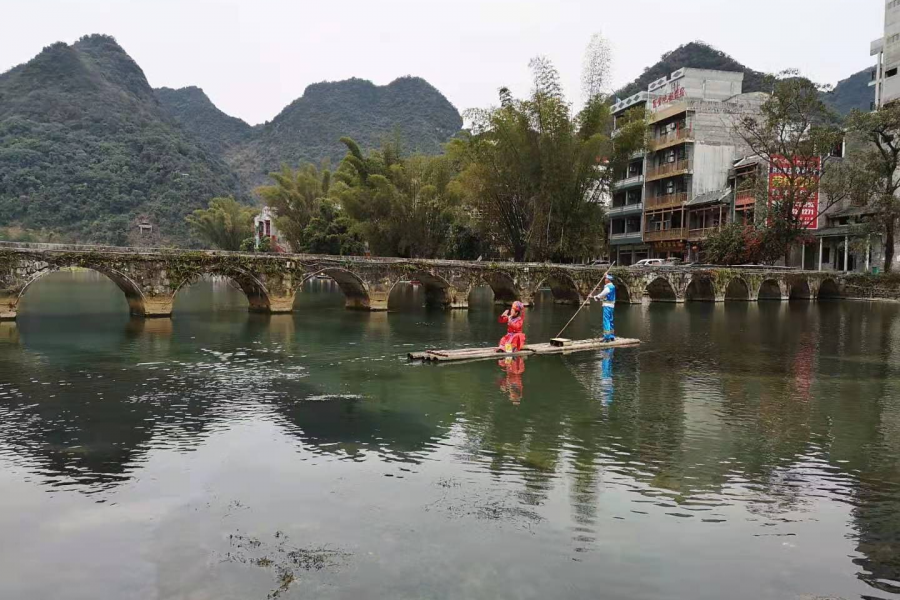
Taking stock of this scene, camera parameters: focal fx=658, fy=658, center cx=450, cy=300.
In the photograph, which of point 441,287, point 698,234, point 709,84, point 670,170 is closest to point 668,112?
point 670,170

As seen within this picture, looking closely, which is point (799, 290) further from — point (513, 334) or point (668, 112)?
point (513, 334)

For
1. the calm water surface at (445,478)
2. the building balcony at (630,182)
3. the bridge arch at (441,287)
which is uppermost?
the building balcony at (630,182)

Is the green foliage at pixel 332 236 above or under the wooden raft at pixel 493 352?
above

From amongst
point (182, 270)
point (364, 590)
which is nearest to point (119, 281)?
point (182, 270)

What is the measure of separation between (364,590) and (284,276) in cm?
2632

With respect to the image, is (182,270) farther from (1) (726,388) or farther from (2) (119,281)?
(1) (726,388)

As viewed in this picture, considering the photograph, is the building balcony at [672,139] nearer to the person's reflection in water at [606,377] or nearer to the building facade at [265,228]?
the person's reflection in water at [606,377]

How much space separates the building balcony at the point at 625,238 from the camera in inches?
2312

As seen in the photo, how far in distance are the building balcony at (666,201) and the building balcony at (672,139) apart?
4.02m

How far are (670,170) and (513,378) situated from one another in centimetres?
4313

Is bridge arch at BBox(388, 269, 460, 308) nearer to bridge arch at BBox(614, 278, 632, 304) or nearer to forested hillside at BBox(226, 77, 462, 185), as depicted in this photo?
bridge arch at BBox(614, 278, 632, 304)

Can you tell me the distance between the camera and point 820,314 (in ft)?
114

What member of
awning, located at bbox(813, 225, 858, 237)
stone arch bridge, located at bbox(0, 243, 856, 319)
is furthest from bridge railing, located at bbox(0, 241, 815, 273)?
awning, located at bbox(813, 225, 858, 237)

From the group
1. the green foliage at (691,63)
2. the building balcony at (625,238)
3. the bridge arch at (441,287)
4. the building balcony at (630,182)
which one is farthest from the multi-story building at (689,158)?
the green foliage at (691,63)
